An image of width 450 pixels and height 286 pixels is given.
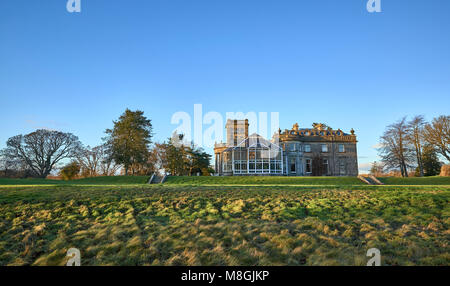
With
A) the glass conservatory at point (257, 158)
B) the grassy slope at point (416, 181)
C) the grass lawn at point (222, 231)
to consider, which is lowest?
the grass lawn at point (222, 231)

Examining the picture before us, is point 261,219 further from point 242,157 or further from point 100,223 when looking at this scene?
point 242,157

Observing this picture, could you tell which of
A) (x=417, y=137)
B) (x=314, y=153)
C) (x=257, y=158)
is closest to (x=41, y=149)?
(x=257, y=158)

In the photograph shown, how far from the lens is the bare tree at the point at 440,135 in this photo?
32.6m

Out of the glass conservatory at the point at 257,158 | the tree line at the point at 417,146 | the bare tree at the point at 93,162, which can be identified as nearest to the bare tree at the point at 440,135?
the tree line at the point at 417,146

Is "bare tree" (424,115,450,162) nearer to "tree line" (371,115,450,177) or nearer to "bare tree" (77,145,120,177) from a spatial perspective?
"tree line" (371,115,450,177)

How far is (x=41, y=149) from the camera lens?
38344 millimetres

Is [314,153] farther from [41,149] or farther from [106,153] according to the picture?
[41,149]

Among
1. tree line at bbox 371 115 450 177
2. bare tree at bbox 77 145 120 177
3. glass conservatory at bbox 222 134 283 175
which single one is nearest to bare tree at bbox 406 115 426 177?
tree line at bbox 371 115 450 177

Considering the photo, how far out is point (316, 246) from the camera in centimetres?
574

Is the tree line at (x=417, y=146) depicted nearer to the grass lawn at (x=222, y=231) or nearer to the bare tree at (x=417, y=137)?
the bare tree at (x=417, y=137)

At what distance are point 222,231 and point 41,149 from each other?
137 feet
